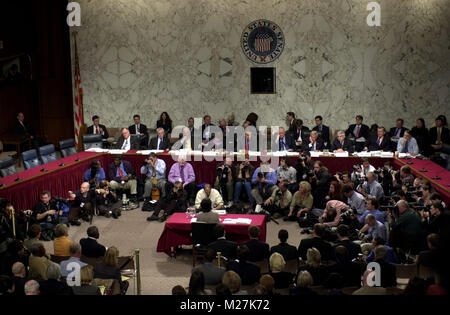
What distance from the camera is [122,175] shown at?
1212 centimetres

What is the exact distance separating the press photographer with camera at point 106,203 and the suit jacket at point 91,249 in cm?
372

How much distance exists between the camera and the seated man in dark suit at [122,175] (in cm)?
1182

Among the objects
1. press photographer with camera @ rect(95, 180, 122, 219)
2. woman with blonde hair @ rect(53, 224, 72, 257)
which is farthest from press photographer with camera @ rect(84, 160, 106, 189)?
woman with blonde hair @ rect(53, 224, 72, 257)

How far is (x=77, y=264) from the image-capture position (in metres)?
6.41

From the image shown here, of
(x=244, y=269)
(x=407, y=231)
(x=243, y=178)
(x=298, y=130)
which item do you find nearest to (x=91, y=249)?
(x=244, y=269)

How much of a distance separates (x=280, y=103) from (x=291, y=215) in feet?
19.4

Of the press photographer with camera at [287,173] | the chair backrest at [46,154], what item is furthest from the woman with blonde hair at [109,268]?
the chair backrest at [46,154]

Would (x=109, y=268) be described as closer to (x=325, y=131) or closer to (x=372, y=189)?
(x=372, y=189)

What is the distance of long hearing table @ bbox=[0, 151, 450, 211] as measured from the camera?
378 inches

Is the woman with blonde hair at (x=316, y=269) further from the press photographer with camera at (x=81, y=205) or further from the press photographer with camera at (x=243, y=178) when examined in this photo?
the press photographer with camera at (x=81, y=205)

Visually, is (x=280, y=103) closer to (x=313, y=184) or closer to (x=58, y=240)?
(x=313, y=184)

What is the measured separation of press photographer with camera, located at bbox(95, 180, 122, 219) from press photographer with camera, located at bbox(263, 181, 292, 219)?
313cm

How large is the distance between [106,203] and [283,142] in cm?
459

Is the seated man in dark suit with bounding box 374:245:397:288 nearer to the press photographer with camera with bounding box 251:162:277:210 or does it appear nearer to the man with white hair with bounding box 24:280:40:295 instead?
the man with white hair with bounding box 24:280:40:295
